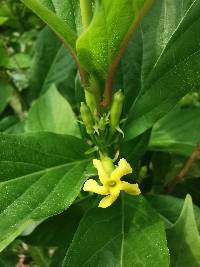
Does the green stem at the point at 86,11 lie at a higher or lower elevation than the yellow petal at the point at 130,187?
higher

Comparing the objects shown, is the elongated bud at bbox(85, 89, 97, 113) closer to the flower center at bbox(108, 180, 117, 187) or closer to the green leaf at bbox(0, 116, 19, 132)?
the flower center at bbox(108, 180, 117, 187)

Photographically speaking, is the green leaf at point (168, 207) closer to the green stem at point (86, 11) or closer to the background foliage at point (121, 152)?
the background foliage at point (121, 152)

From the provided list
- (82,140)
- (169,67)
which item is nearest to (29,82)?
(82,140)

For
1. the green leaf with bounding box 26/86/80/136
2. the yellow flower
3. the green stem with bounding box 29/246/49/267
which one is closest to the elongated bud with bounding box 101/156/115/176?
the yellow flower

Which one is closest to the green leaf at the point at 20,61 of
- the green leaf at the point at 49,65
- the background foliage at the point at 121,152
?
the green leaf at the point at 49,65

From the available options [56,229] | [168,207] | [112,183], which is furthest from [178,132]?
[112,183]

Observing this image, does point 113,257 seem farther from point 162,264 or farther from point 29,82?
point 29,82

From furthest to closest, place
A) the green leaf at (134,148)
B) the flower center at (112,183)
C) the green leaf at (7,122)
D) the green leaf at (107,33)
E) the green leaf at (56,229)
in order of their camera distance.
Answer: the green leaf at (7,122) → the green leaf at (56,229) → the green leaf at (134,148) → the flower center at (112,183) → the green leaf at (107,33)
